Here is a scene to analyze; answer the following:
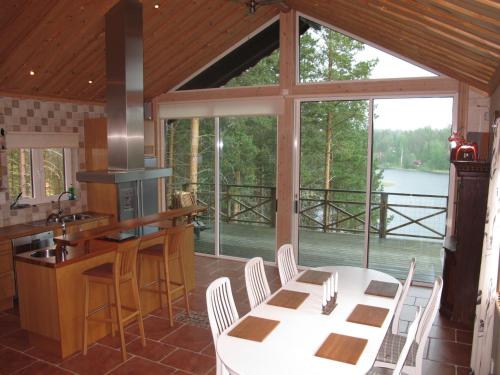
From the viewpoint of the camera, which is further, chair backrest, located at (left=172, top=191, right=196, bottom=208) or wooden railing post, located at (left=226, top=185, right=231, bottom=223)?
chair backrest, located at (left=172, top=191, right=196, bottom=208)

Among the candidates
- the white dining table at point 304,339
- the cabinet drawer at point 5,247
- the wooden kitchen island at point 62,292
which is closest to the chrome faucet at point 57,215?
the cabinet drawer at point 5,247

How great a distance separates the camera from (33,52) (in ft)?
16.1

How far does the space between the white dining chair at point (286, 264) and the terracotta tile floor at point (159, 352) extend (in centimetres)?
98

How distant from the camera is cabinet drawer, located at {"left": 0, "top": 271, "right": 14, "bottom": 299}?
489 cm

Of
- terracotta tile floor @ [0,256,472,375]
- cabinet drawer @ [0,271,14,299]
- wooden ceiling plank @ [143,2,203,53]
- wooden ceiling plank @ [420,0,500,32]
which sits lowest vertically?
terracotta tile floor @ [0,256,472,375]

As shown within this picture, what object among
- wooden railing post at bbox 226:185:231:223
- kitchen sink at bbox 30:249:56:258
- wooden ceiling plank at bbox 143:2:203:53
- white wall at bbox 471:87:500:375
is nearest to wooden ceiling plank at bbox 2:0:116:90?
wooden ceiling plank at bbox 143:2:203:53

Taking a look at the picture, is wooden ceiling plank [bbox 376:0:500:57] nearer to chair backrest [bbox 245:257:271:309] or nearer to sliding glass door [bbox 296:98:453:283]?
sliding glass door [bbox 296:98:453:283]

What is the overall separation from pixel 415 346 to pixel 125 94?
380 cm

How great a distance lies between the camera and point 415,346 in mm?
3115

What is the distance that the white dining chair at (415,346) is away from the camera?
8.95 ft

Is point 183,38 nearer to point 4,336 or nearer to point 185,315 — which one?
point 185,315

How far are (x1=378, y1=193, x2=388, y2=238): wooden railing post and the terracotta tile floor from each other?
4.01 feet

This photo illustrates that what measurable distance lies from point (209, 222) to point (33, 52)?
3.61 meters

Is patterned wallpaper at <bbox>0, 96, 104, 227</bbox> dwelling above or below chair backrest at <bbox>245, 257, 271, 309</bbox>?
above
